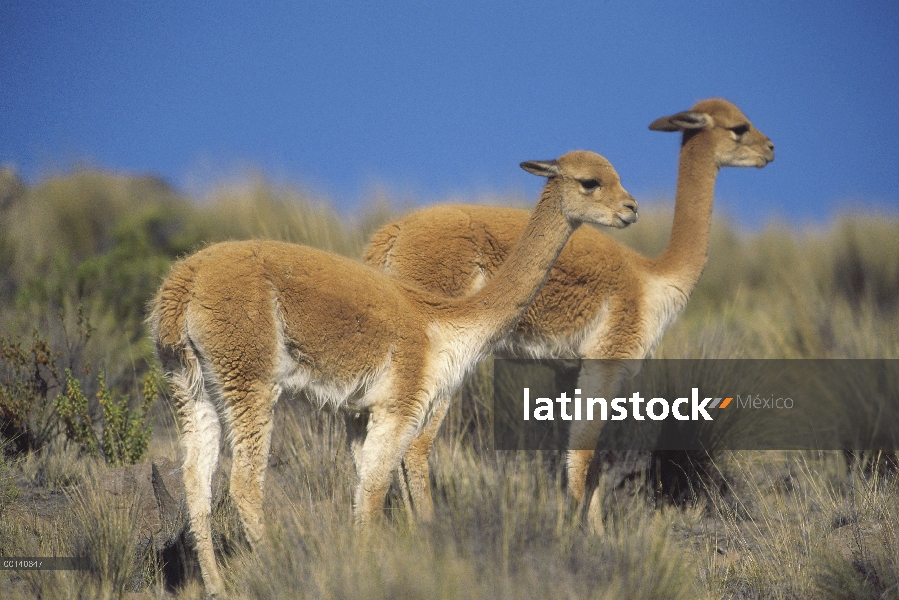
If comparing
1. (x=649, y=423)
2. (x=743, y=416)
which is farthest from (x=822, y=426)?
(x=649, y=423)

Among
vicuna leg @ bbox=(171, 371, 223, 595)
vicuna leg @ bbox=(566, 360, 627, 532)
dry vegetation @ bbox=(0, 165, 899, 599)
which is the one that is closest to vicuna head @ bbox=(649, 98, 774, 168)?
dry vegetation @ bbox=(0, 165, 899, 599)

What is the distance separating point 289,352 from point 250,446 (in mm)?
575

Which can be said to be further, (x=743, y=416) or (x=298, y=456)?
(x=743, y=416)

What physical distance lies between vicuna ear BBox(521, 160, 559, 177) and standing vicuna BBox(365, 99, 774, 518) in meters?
0.93

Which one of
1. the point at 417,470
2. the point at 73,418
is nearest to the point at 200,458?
the point at 417,470

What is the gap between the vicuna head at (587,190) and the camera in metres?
6.14

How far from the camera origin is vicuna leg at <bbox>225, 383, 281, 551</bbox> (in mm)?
5137

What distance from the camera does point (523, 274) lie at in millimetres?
6055

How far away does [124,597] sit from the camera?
5215mm

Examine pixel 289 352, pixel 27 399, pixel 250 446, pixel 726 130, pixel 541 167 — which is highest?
pixel 726 130

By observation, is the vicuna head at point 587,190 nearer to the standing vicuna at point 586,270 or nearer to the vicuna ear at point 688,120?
the standing vicuna at point 586,270

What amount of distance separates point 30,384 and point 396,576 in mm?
5373

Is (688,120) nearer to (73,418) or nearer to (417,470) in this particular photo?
(417,470)

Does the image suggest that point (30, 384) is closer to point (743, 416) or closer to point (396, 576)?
point (396, 576)
